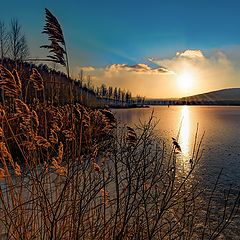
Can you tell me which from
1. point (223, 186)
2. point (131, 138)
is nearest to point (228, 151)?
point (223, 186)

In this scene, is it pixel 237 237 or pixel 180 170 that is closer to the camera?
pixel 237 237

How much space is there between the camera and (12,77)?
1601 mm

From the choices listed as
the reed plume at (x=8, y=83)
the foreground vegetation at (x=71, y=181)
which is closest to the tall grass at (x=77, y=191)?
the foreground vegetation at (x=71, y=181)

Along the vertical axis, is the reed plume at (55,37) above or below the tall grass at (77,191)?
above

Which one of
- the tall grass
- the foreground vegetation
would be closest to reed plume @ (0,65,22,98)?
the foreground vegetation

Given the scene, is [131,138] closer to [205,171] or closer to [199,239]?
[199,239]

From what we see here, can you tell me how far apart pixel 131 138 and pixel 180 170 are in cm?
543

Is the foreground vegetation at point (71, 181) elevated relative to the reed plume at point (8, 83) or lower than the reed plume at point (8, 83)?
lower

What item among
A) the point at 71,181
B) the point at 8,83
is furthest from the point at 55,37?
the point at 71,181

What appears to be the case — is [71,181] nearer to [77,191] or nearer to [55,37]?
[77,191]

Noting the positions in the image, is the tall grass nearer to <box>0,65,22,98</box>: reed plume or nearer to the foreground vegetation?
the foreground vegetation

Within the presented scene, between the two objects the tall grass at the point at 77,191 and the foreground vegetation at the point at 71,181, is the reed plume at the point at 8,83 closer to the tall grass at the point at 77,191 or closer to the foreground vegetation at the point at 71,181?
the foreground vegetation at the point at 71,181

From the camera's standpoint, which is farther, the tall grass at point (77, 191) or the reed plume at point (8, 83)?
the tall grass at point (77, 191)

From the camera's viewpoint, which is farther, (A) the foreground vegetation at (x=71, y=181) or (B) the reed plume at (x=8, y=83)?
(A) the foreground vegetation at (x=71, y=181)
